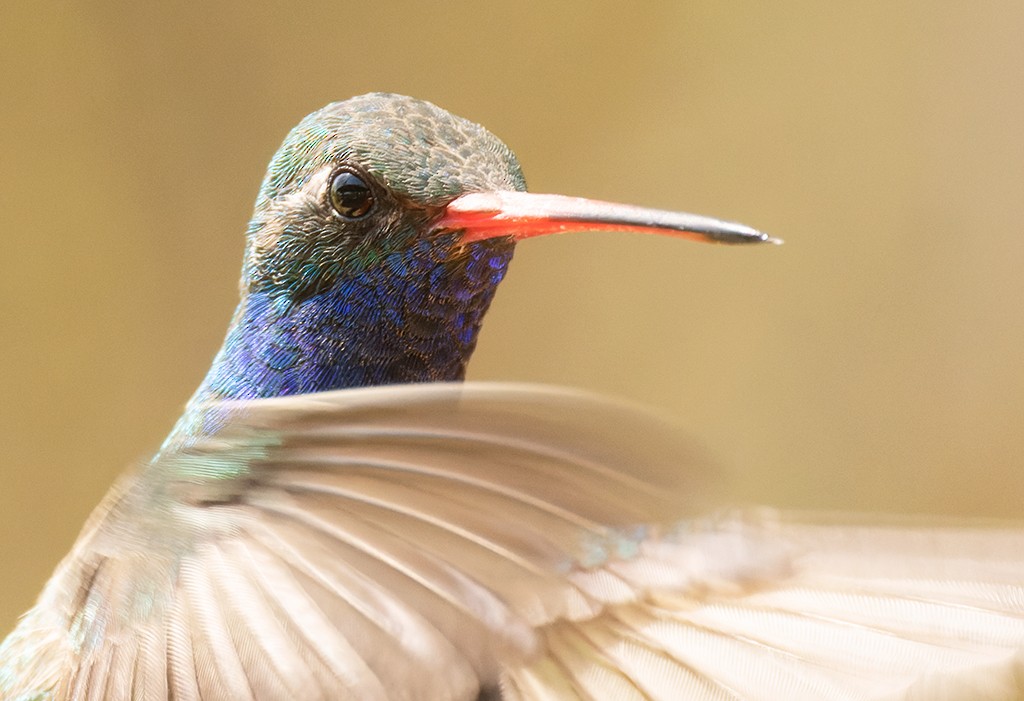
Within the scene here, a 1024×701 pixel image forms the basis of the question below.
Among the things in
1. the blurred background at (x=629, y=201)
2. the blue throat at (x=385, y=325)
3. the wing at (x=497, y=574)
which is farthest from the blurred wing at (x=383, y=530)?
the blurred background at (x=629, y=201)

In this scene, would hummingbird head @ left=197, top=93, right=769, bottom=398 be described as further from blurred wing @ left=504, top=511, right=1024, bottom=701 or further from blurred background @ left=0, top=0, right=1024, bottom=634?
blurred background @ left=0, top=0, right=1024, bottom=634

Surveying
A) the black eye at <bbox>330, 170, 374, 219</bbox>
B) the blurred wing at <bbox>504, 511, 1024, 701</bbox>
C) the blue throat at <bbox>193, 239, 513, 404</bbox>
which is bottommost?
the blurred wing at <bbox>504, 511, 1024, 701</bbox>

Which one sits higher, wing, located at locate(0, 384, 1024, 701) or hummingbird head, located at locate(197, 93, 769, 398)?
hummingbird head, located at locate(197, 93, 769, 398)

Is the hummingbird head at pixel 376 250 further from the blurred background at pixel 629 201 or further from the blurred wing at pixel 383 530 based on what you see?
the blurred background at pixel 629 201

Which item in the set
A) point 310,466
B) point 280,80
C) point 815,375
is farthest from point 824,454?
point 310,466

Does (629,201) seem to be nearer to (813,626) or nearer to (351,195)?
(351,195)

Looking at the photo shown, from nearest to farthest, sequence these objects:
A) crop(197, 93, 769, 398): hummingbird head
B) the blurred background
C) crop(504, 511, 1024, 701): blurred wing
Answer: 1. crop(504, 511, 1024, 701): blurred wing
2. crop(197, 93, 769, 398): hummingbird head
3. the blurred background

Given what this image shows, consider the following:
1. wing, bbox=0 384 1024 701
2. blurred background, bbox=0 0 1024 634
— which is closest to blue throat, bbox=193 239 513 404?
wing, bbox=0 384 1024 701

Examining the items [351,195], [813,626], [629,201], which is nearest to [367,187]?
[351,195]
